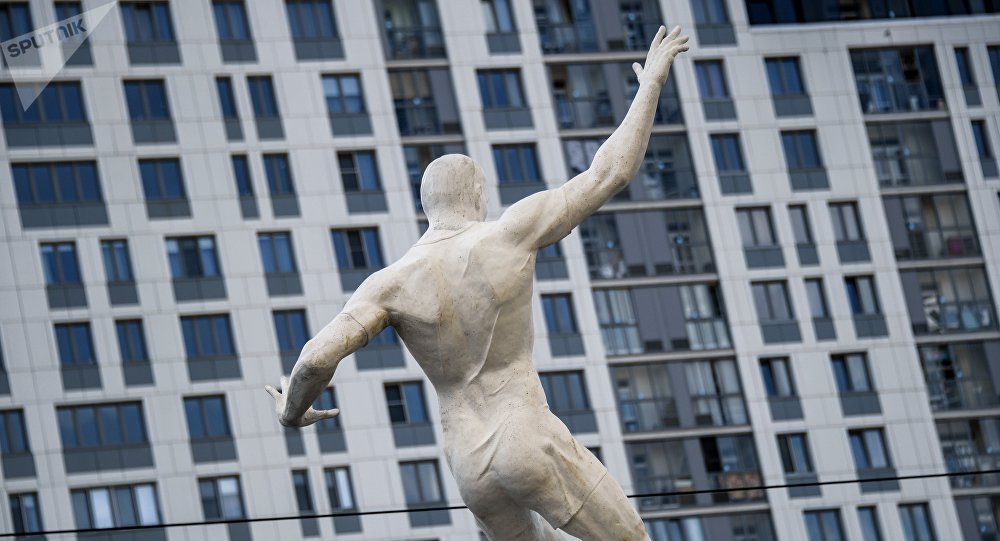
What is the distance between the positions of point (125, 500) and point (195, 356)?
5.09 m

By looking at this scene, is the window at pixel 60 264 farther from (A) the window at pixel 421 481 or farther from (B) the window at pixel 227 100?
(A) the window at pixel 421 481

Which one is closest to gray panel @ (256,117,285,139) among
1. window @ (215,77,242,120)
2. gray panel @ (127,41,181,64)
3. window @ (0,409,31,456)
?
window @ (215,77,242,120)

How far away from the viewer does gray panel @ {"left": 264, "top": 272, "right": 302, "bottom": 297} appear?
71188mm

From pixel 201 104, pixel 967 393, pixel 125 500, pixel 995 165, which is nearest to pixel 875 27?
pixel 995 165

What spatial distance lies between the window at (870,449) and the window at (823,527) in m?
3.11

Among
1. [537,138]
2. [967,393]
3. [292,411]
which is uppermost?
[537,138]

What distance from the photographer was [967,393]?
7838cm

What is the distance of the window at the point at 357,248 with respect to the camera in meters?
72.1

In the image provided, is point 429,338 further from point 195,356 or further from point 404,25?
point 404,25

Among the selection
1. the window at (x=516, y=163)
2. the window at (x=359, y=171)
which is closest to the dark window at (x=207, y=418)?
the window at (x=359, y=171)

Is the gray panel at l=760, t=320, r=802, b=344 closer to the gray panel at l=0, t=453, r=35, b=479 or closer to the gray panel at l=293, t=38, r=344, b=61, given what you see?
the gray panel at l=293, t=38, r=344, b=61

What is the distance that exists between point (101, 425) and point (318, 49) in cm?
1445

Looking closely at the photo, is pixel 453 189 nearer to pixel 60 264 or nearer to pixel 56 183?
pixel 60 264

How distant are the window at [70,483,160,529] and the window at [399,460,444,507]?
7.77 metres
